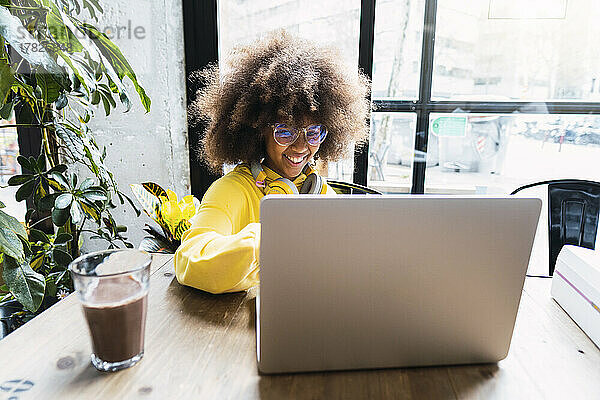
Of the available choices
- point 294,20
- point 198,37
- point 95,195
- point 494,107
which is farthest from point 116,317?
point 494,107

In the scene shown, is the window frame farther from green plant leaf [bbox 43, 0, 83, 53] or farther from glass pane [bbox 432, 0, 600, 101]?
green plant leaf [bbox 43, 0, 83, 53]

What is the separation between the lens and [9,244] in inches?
40.6

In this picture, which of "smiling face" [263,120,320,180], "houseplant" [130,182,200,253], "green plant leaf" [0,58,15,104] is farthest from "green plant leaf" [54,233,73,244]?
"smiling face" [263,120,320,180]

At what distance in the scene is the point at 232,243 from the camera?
898 mm

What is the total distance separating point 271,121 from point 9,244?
28.1 inches

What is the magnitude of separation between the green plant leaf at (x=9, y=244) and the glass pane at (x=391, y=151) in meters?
1.78

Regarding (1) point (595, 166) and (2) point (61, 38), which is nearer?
(2) point (61, 38)

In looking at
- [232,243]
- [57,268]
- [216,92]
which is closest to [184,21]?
[216,92]

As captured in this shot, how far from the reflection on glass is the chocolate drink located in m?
2.03

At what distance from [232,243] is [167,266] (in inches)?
13.7

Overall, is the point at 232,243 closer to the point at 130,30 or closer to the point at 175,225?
the point at 175,225

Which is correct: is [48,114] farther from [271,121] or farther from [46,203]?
[271,121]

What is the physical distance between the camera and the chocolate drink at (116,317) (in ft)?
2.21

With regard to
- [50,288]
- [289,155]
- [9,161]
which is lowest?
[50,288]
